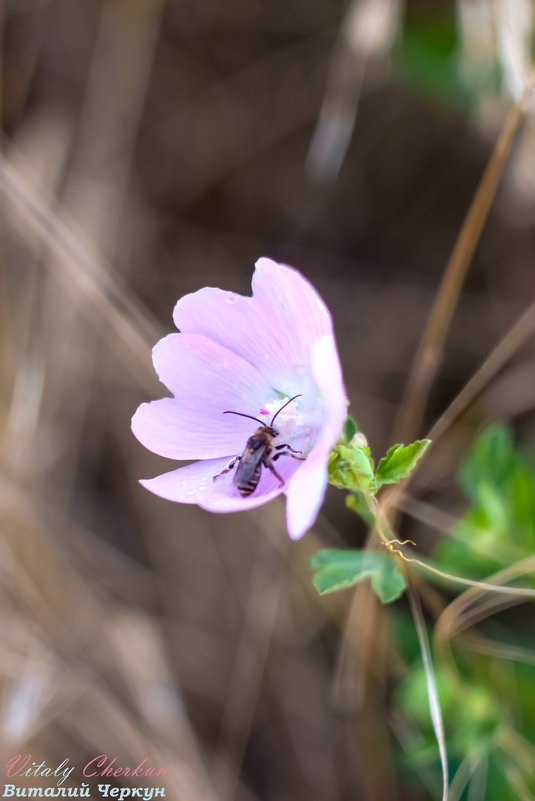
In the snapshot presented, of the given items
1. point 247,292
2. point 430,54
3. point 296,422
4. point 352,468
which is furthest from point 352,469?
point 430,54

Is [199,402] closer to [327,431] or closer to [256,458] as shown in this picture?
[256,458]

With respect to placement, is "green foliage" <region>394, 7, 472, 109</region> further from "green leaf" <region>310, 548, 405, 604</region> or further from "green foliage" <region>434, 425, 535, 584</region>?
"green leaf" <region>310, 548, 405, 604</region>

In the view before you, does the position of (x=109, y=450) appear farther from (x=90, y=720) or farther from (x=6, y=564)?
(x=90, y=720)

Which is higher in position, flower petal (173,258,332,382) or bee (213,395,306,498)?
flower petal (173,258,332,382)

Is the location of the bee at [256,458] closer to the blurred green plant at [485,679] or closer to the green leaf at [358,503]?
the green leaf at [358,503]

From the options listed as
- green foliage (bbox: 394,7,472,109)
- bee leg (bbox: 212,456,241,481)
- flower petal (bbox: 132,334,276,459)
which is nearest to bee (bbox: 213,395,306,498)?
bee leg (bbox: 212,456,241,481)
